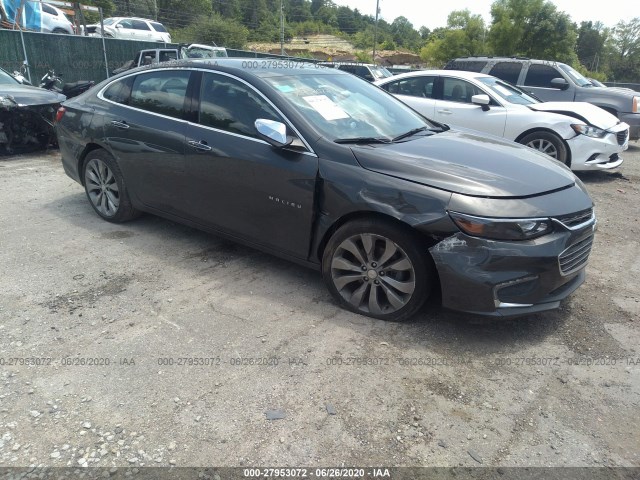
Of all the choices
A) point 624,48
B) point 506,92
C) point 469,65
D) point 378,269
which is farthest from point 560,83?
point 624,48

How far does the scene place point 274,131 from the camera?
11.5ft

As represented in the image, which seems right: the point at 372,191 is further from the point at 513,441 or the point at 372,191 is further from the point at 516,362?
the point at 513,441

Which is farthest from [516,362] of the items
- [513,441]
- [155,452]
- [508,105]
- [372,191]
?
[508,105]

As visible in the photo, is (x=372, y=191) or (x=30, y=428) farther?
(x=372, y=191)

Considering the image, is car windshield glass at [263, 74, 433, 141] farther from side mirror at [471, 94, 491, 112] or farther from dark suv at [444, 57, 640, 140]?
dark suv at [444, 57, 640, 140]

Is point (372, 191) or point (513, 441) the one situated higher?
point (372, 191)

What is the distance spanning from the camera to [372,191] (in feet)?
10.7

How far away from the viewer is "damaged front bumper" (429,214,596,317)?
9.77ft

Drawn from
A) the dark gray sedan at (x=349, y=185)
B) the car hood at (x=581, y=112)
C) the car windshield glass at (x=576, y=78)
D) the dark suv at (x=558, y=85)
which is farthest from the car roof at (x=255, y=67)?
the car windshield glass at (x=576, y=78)

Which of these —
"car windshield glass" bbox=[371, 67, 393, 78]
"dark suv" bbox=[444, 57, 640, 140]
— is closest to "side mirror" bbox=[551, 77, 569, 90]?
"dark suv" bbox=[444, 57, 640, 140]

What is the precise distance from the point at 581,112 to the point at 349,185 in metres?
6.27

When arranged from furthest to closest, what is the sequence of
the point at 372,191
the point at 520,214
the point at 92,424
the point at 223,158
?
the point at 223,158 → the point at 372,191 → the point at 520,214 → the point at 92,424

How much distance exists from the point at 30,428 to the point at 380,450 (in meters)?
1.73

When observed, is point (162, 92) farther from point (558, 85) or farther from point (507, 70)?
point (558, 85)
